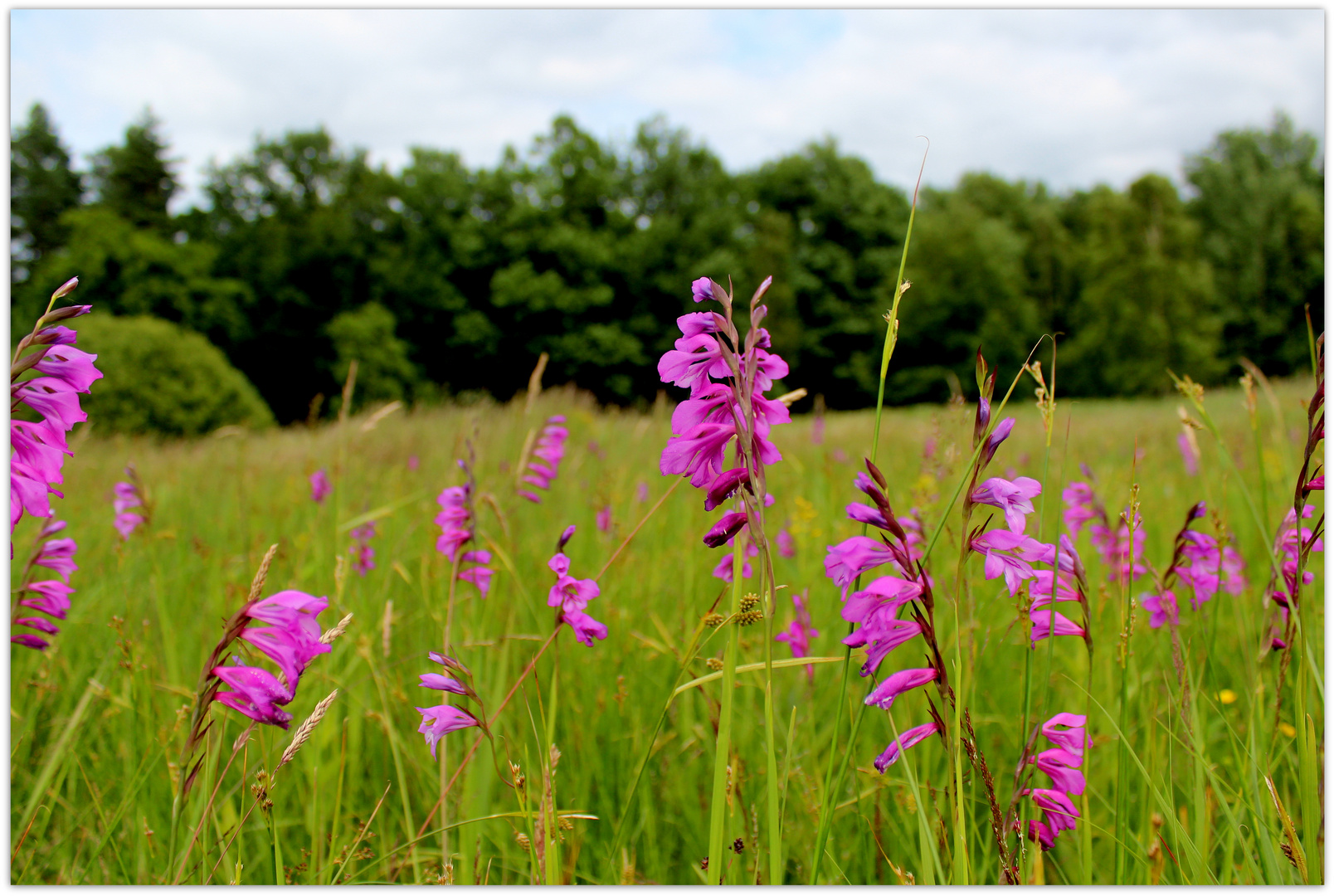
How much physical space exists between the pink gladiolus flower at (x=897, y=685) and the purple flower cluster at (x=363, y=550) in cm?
195

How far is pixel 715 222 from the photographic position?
84.4ft

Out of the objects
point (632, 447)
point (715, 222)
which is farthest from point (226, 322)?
point (632, 447)

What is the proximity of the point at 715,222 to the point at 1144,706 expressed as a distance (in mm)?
25492

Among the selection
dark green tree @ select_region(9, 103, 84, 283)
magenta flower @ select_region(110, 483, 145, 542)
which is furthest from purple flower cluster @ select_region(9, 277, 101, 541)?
dark green tree @ select_region(9, 103, 84, 283)

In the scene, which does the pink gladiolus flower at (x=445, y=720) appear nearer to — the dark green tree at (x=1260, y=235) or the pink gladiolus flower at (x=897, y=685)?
the pink gladiolus flower at (x=897, y=685)

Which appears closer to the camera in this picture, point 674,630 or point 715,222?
point 674,630

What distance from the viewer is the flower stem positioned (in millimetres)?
801

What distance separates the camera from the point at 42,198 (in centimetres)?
784

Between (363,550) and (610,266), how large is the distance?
79.1 feet

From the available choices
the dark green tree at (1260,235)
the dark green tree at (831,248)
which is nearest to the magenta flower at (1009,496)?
the dark green tree at (1260,235)

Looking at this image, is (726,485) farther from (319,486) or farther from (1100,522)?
(319,486)

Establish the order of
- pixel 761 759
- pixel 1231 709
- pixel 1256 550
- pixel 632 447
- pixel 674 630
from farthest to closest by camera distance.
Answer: pixel 632 447 → pixel 1256 550 → pixel 674 630 → pixel 1231 709 → pixel 761 759

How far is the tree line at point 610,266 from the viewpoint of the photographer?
838 inches

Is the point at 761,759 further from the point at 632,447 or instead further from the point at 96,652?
the point at 632,447
